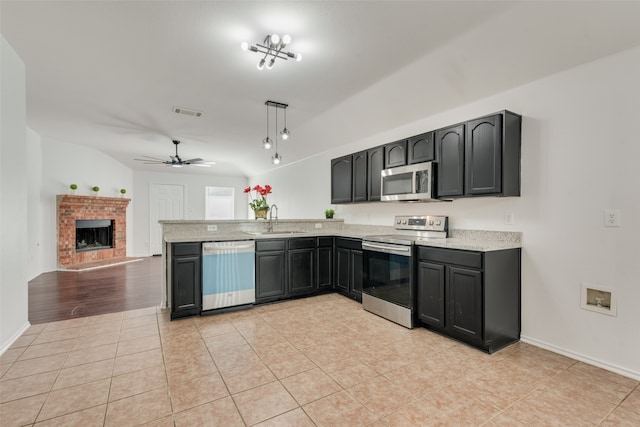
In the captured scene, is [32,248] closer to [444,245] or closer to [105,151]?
[105,151]

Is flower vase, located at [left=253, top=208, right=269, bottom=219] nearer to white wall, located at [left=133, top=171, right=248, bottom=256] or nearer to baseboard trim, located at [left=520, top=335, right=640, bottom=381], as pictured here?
baseboard trim, located at [left=520, top=335, right=640, bottom=381]

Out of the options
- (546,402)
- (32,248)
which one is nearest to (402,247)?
(546,402)

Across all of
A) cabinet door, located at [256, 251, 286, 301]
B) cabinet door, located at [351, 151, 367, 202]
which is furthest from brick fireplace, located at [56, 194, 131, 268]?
cabinet door, located at [351, 151, 367, 202]

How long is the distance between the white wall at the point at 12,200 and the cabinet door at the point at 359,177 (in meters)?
3.78

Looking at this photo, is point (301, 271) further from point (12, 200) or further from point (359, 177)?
point (12, 200)

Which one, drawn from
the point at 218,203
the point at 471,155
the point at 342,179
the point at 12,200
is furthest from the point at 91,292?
the point at 218,203

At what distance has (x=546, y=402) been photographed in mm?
1896

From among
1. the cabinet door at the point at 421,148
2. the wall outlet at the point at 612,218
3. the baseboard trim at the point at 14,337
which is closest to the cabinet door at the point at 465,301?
the wall outlet at the point at 612,218

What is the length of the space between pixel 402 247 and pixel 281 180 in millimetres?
4905

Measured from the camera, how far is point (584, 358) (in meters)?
2.42

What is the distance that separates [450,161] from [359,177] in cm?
149

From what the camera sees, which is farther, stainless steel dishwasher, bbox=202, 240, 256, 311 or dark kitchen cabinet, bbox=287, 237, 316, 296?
dark kitchen cabinet, bbox=287, 237, 316, 296

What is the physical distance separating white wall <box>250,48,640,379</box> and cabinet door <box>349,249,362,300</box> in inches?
59.6

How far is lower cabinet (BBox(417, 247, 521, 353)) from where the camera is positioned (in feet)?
8.34
